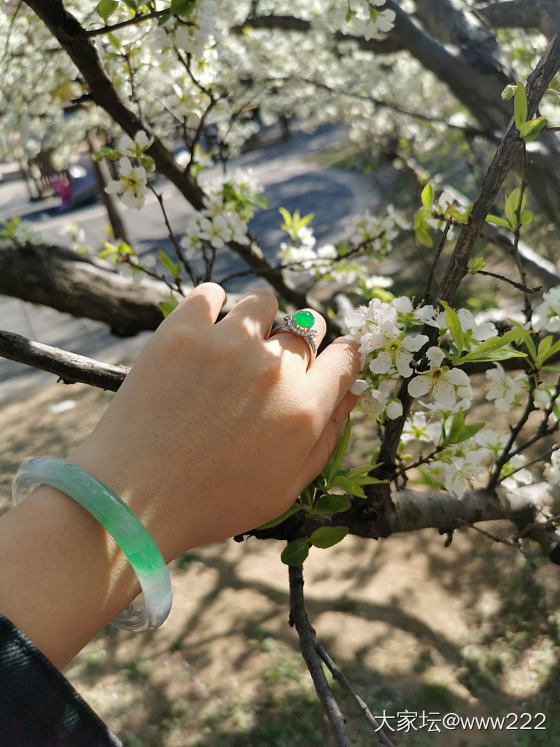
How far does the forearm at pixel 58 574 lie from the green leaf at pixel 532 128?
89 centimetres

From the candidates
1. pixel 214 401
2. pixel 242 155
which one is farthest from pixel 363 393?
pixel 242 155

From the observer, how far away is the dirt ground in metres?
2.62

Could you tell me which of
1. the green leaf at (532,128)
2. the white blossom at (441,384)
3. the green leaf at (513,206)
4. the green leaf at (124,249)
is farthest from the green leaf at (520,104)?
the green leaf at (124,249)

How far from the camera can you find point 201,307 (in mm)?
1027

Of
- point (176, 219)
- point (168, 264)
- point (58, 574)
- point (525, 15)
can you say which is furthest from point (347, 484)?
point (176, 219)

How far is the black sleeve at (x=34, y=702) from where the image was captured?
66 cm

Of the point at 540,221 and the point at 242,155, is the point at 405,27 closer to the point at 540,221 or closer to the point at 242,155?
the point at 540,221

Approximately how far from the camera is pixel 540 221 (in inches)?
264

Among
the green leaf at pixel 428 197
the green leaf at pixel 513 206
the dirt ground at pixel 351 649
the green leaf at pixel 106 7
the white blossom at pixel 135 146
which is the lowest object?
Answer: the dirt ground at pixel 351 649

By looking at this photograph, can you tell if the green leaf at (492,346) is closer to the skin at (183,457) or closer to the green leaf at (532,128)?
the skin at (183,457)

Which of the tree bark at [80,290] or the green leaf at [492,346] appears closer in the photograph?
the green leaf at [492,346]

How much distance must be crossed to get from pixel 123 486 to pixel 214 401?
7.1 inches

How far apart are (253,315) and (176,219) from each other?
43.5 ft

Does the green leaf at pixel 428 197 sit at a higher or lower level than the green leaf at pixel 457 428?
higher
